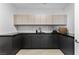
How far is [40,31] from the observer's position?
4.28 metres

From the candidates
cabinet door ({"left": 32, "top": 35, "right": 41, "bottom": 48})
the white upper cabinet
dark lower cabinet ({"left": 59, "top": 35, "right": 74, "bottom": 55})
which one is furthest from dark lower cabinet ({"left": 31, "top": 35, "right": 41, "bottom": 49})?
dark lower cabinet ({"left": 59, "top": 35, "right": 74, "bottom": 55})

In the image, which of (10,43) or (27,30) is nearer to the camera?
(10,43)

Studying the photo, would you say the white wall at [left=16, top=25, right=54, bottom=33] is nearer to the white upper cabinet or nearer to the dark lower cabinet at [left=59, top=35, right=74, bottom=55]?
the white upper cabinet

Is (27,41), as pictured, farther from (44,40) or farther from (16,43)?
(16,43)

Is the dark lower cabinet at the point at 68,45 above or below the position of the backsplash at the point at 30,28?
below

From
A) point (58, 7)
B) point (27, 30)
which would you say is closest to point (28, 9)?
point (27, 30)

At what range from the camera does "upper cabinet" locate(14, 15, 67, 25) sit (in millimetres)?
4184

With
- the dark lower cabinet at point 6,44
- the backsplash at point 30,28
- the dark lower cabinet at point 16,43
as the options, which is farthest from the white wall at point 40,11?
the dark lower cabinet at point 6,44

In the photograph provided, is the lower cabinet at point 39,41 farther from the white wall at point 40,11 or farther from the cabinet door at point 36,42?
the white wall at point 40,11

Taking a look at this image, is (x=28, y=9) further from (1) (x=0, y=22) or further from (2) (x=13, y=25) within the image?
(1) (x=0, y=22)

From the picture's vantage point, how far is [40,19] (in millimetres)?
4199

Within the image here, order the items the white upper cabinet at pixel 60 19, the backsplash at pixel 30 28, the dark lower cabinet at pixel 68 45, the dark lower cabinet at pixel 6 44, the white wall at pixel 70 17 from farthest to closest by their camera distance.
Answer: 1. the backsplash at pixel 30 28
2. the white upper cabinet at pixel 60 19
3. the white wall at pixel 70 17
4. the dark lower cabinet at pixel 6 44
5. the dark lower cabinet at pixel 68 45

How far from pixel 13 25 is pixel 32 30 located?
2.27ft

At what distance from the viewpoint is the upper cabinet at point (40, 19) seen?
4184mm
